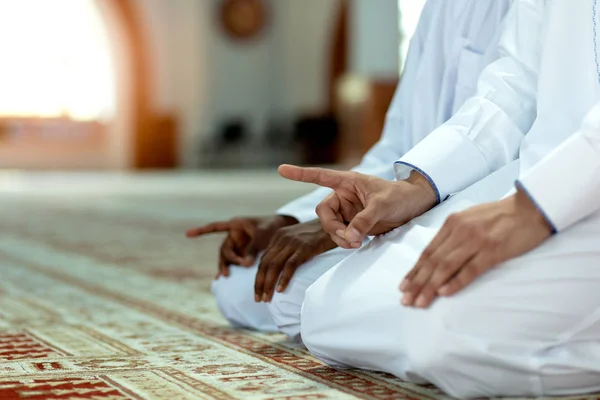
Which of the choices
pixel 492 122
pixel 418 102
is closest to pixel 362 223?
pixel 492 122

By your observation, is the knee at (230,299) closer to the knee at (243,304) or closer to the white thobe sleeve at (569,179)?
the knee at (243,304)

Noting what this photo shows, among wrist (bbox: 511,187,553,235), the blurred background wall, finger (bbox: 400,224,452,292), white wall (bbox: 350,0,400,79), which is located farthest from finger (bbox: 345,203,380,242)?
the blurred background wall

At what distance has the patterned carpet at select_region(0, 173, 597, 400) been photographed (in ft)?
5.26

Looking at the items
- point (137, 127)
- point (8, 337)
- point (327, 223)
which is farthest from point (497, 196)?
point (137, 127)

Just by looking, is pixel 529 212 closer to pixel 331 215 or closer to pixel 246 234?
pixel 331 215

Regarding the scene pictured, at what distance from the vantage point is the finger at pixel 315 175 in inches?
63.0

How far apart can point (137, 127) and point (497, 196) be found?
13.7 metres

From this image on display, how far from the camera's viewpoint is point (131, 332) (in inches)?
87.0

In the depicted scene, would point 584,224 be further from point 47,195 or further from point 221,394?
point 47,195

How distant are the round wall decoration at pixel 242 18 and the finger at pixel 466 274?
45.7 feet

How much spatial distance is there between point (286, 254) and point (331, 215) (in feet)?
1.13

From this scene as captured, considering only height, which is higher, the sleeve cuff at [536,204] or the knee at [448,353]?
the sleeve cuff at [536,204]

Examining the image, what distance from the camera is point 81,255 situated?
400 centimetres

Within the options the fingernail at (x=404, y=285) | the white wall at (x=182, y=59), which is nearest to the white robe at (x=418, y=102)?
the fingernail at (x=404, y=285)
